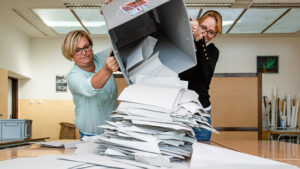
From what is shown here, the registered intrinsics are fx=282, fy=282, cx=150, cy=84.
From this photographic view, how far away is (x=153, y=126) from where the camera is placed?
62cm

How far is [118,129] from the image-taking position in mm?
610

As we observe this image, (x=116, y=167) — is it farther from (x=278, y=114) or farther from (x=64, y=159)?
(x=278, y=114)

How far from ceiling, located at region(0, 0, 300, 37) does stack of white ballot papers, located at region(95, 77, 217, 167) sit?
11.8ft

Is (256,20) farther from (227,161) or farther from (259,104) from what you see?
(227,161)

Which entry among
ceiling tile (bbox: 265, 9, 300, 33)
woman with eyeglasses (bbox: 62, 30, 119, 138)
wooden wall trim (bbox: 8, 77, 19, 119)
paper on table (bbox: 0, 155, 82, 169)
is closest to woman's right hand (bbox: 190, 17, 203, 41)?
paper on table (bbox: 0, 155, 82, 169)

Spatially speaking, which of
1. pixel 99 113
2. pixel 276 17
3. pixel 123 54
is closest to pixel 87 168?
pixel 123 54

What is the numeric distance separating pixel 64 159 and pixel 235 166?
32 centimetres

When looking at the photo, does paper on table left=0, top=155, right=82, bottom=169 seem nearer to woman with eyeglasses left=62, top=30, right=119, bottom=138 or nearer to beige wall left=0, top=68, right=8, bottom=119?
woman with eyeglasses left=62, top=30, right=119, bottom=138

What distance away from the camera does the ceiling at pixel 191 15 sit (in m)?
4.27

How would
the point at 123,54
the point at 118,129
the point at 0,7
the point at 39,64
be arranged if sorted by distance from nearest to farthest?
the point at 118,129 < the point at 123,54 < the point at 0,7 < the point at 39,64

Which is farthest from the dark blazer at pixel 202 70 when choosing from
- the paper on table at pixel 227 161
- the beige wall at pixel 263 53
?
the beige wall at pixel 263 53

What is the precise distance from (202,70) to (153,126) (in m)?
0.40

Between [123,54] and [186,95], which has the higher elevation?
[123,54]

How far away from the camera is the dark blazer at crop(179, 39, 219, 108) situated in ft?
2.85
